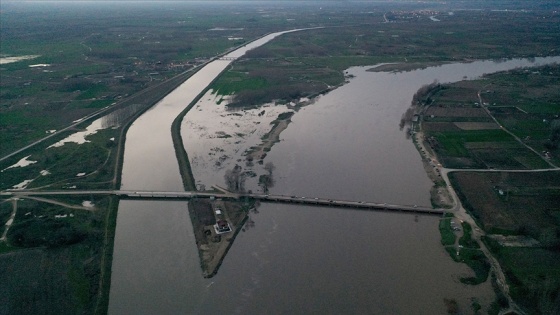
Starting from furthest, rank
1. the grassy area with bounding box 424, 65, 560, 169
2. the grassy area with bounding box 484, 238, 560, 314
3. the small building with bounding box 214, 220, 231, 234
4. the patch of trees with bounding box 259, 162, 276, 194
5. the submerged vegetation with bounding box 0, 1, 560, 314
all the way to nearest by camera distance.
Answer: the grassy area with bounding box 424, 65, 560, 169 < the patch of trees with bounding box 259, 162, 276, 194 < the small building with bounding box 214, 220, 231, 234 < the submerged vegetation with bounding box 0, 1, 560, 314 < the grassy area with bounding box 484, 238, 560, 314

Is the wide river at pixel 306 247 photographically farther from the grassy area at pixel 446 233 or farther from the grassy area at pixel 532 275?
the grassy area at pixel 532 275

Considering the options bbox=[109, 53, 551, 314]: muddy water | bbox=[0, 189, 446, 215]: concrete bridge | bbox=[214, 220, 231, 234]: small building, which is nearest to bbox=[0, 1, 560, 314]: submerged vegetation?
bbox=[214, 220, 231, 234]: small building

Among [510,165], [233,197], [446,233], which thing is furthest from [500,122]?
[233,197]

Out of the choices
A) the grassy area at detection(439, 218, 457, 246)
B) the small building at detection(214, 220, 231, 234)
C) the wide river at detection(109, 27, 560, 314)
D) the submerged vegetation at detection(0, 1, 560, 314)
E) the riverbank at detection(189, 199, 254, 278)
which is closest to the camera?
the wide river at detection(109, 27, 560, 314)

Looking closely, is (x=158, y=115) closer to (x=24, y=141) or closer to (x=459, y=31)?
(x=24, y=141)

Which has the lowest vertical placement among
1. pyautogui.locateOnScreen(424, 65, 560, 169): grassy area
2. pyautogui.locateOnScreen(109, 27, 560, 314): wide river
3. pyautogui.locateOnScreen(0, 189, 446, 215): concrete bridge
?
pyautogui.locateOnScreen(109, 27, 560, 314): wide river

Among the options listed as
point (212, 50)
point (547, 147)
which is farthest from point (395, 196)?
point (212, 50)

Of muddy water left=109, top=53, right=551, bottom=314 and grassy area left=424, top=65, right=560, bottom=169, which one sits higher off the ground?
grassy area left=424, top=65, right=560, bottom=169

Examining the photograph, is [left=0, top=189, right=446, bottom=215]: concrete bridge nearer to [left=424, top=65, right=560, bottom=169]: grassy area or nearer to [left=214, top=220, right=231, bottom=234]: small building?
[left=214, top=220, right=231, bottom=234]: small building
